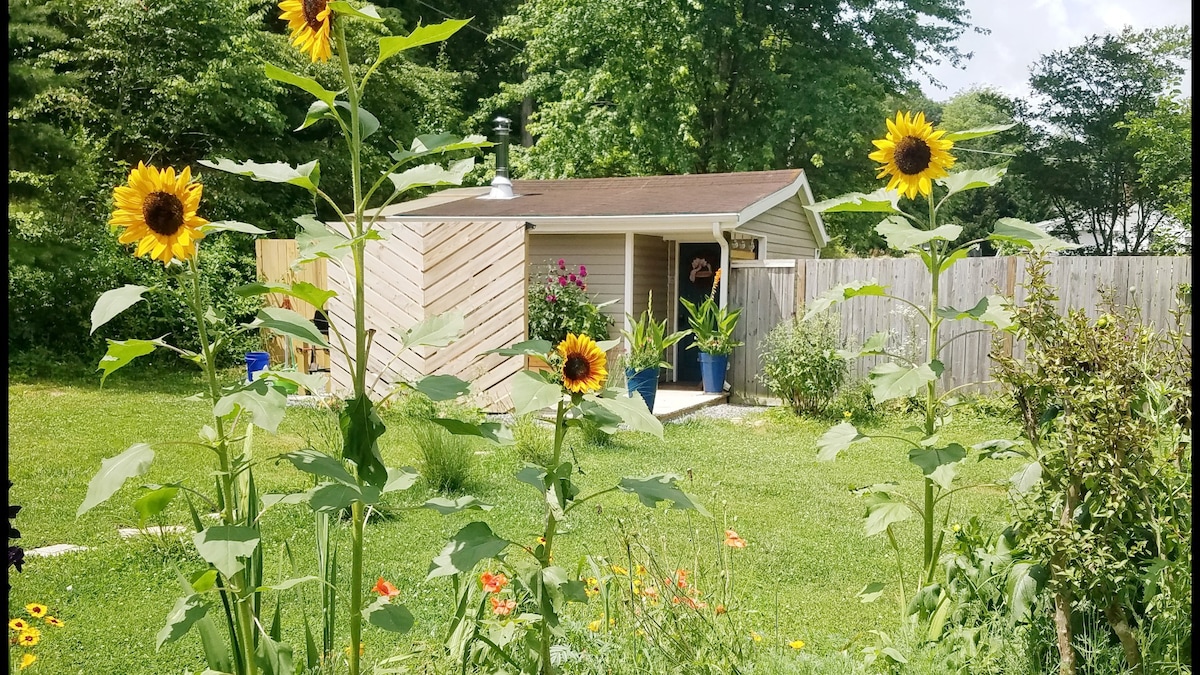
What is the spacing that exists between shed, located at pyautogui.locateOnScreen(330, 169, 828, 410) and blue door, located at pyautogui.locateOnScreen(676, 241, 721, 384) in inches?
0.6

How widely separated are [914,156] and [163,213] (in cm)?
173

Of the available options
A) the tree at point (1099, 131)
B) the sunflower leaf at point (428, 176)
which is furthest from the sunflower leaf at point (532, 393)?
the tree at point (1099, 131)

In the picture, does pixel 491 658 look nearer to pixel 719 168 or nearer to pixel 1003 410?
pixel 1003 410

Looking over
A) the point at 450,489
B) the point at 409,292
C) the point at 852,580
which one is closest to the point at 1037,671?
the point at 852,580

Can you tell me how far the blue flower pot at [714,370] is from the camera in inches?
401

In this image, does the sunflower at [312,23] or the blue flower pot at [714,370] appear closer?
the sunflower at [312,23]

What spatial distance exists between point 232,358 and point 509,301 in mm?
5206

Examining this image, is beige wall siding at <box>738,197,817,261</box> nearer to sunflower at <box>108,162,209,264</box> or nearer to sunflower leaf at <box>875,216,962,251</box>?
sunflower leaf at <box>875,216,962,251</box>

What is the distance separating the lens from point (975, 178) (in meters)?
2.16

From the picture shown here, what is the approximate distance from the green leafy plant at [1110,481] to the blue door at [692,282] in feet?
29.7

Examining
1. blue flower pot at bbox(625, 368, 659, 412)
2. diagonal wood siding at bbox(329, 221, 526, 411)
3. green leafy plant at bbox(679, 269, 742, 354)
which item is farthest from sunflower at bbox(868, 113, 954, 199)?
green leafy plant at bbox(679, 269, 742, 354)

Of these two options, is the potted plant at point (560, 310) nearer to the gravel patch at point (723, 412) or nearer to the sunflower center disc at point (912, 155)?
the gravel patch at point (723, 412)

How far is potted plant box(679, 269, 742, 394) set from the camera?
992cm

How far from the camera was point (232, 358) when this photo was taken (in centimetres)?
1208
